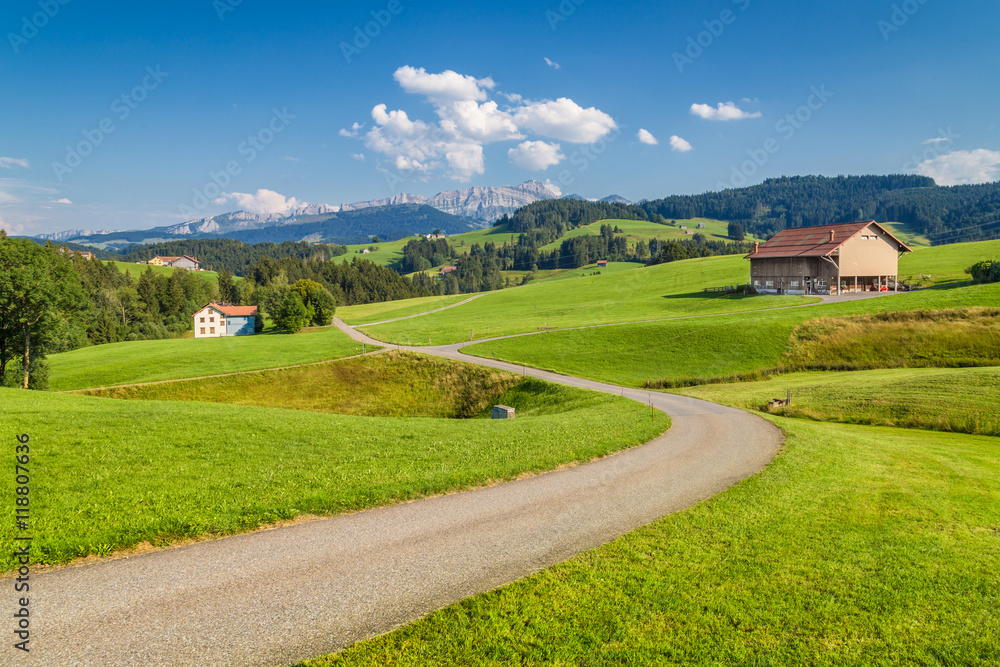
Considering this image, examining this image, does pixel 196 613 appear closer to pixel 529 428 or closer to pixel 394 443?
pixel 394 443

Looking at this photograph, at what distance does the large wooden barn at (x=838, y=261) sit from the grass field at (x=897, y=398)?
38.3m

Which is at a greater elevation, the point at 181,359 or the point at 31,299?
the point at 31,299

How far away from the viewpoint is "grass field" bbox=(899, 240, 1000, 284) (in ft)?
249

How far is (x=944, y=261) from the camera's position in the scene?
3428 inches

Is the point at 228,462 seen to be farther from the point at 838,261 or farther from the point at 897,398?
the point at 838,261

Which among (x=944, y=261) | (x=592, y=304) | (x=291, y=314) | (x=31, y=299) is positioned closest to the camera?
(x=31, y=299)

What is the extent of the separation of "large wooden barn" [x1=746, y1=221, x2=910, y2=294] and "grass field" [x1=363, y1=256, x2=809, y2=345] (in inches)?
274

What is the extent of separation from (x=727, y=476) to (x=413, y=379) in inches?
1490

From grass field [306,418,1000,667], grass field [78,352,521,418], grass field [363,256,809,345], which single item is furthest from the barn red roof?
grass field [306,418,1000,667]

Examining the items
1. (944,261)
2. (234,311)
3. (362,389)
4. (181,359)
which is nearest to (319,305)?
(234,311)

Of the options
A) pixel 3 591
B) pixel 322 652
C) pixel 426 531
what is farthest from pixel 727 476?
pixel 3 591

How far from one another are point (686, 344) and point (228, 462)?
46.2 meters

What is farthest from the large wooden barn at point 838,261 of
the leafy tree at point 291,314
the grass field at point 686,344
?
the leafy tree at point 291,314

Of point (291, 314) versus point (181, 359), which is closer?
point (181, 359)
